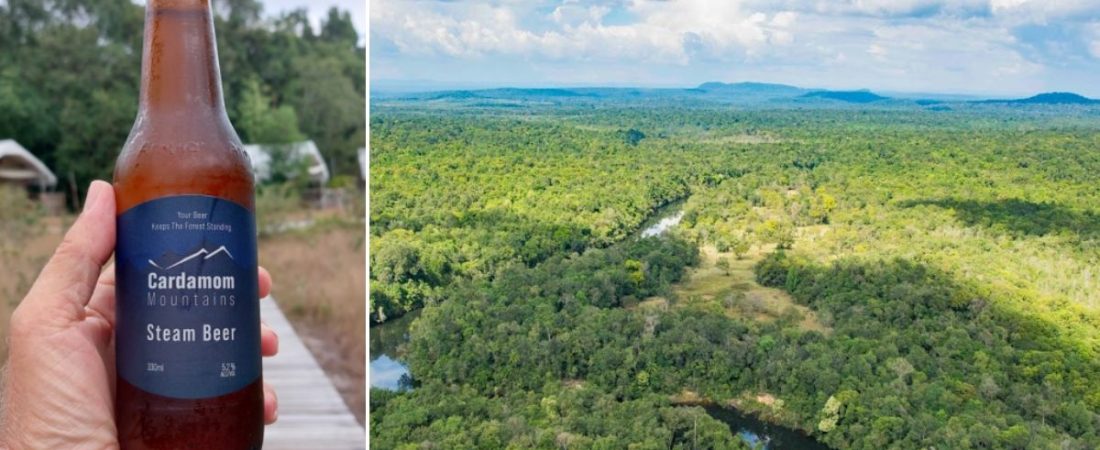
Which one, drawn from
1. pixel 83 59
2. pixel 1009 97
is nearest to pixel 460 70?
pixel 1009 97

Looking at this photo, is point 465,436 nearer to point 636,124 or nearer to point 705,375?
point 705,375

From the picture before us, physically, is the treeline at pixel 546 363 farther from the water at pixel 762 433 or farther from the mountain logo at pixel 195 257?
the mountain logo at pixel 195 257

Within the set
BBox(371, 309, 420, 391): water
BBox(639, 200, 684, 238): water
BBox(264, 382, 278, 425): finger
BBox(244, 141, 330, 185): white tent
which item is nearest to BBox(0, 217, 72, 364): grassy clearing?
BBox(371, 309, 420, 391): water

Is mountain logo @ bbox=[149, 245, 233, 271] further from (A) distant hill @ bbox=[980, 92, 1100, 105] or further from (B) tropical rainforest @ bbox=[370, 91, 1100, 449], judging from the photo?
(A) distant hill @ bbox=[980, 92, 1100, 105]

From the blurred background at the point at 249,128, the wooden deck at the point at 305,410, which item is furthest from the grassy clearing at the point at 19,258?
the wooden deck at the point at 305,410

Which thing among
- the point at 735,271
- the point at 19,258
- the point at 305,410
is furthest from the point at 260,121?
the point at 735,271

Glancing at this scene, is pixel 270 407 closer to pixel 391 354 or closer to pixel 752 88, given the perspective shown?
pixel 391 354
